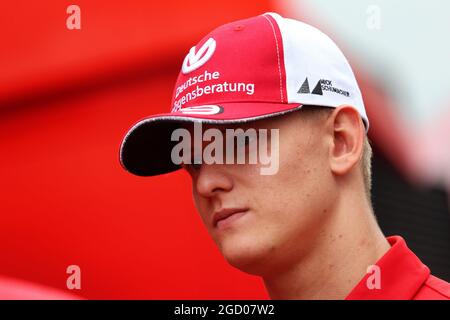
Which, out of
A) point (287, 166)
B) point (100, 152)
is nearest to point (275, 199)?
point (287, 166)

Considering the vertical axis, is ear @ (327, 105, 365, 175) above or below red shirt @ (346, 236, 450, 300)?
above

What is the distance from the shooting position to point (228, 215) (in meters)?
1.49

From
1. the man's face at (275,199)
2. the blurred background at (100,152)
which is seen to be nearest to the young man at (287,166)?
the man's face at (275,199)

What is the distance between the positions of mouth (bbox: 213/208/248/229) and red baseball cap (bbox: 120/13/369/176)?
0.54 feet

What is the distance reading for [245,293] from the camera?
323cm

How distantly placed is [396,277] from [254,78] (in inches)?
18.5

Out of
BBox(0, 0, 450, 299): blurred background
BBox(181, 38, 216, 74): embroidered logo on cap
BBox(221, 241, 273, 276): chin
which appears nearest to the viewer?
BBox(221, 241, 273, 276): chin

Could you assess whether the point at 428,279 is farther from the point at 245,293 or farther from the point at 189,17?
the point at 189,17

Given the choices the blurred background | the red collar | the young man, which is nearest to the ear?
the young man

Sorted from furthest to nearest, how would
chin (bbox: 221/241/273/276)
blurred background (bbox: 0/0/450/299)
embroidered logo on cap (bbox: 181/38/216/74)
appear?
blurred background (bbox: 0/0/450/299)
embroidered logo on cap (bbox: 181/38/216/74)
chin (bbox: 221/241/273/276)

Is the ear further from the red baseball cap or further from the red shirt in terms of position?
the red shirt

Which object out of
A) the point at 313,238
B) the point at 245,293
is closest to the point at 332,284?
the point at 313,238

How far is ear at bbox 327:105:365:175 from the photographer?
5.01 ft

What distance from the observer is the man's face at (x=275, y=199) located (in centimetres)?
147
